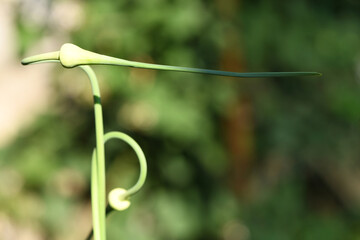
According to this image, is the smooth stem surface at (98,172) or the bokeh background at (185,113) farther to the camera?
the bokeh background at (185,113)

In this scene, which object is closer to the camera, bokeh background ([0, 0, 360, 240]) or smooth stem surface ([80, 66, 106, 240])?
smooth stem surface ([80, 66, 106, 240])

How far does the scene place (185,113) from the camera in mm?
918

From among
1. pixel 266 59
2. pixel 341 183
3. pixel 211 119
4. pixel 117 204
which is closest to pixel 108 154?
pixel 211 119

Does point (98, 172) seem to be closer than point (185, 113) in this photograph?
Yes

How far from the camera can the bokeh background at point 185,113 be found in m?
0.90

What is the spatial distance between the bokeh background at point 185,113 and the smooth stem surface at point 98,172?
65cm

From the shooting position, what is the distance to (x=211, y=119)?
1020mm

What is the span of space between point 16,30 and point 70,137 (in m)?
0.21

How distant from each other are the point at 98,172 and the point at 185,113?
0.70 m

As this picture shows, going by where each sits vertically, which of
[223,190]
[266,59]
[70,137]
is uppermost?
[266,59]

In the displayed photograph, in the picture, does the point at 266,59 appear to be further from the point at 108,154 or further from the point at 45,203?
the point at 45,203

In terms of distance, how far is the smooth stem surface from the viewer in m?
0.21

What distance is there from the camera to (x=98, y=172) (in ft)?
0.72

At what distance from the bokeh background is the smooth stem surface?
0.65m
